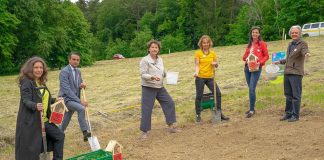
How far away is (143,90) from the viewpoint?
7.53 m

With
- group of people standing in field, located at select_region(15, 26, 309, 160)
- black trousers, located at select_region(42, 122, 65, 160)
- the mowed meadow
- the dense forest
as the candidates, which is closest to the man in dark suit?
group of people standing in field, located at select_region(15, 26, 309, 160)

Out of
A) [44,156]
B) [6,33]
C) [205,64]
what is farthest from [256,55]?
[6,33]

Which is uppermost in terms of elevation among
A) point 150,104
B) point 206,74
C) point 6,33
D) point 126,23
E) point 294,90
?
point 126,23

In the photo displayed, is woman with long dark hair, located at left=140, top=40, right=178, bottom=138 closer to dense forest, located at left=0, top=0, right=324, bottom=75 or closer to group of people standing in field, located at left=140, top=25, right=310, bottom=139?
group of people standing in field, located at left=140, top=25, right=310, bottom=139

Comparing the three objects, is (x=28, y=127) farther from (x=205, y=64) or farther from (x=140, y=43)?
(x=140, y=43)

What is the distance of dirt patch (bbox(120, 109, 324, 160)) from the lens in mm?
6074

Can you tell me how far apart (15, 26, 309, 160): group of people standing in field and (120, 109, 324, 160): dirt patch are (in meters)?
0.31

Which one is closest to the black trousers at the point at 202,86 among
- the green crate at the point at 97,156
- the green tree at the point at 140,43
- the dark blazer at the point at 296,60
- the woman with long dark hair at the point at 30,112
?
the dark blazer at the point at 296,60

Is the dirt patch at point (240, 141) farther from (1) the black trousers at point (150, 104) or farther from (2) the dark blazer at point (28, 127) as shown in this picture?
(2) the dark blazer at point (28, 127)

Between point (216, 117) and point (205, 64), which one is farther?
point (216, 117)

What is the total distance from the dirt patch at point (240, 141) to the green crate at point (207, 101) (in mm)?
363

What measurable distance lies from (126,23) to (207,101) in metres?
69.7

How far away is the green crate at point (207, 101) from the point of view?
8539 millimetres

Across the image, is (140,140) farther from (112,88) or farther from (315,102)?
(112,88)
